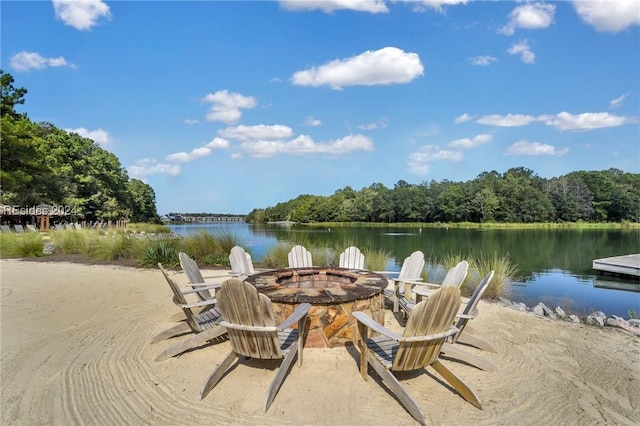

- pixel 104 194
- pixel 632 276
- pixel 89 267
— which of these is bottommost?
pixel 632 276

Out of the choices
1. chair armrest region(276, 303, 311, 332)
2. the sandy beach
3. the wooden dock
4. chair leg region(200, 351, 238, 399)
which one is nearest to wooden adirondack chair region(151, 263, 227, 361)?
the sandy beach

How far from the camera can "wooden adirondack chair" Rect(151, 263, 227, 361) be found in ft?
11.8

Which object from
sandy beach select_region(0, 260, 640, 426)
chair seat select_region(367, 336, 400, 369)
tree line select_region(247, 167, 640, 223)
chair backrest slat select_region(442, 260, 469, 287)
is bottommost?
sandy beach select_region(0, 260, 640, 426)

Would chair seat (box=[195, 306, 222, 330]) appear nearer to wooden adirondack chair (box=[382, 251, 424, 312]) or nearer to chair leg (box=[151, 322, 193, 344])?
chair leg (box=[151, 322, 193, 344])

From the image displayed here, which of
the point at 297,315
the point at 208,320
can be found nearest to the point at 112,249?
the point at 208,320

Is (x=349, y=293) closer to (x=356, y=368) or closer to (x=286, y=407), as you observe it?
(x=356, y=368)

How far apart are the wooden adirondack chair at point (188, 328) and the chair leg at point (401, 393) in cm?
152

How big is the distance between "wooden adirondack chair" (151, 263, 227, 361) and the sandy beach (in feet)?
0.36

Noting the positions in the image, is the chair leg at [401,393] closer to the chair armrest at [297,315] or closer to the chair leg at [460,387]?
the chair leg at [460,387]

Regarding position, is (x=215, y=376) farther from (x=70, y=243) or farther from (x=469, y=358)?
(x=70, y=243)

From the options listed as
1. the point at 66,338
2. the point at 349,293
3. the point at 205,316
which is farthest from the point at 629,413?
the point at 66,338

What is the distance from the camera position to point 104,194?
108 feet

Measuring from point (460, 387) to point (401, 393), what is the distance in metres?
0.52

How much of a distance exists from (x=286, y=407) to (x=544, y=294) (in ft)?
28.1
